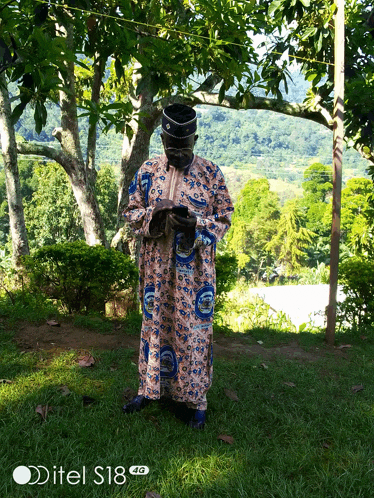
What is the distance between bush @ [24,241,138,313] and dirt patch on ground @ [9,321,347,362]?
1.43 ft

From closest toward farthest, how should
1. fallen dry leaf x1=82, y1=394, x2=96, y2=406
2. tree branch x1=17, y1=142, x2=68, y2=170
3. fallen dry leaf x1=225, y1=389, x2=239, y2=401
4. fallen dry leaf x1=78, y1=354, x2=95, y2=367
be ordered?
fallen dry leaf x1=82, y1=394, x2=96, y2=406 → fallen dry leaf x1=225, y1=389, x2=239, y2=401 → fallen dry leaf x1=78, y1=354, x2=95, y2=367 → tree branch x1=17, y1=142, x2=68, y2=170

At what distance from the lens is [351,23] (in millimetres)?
5016

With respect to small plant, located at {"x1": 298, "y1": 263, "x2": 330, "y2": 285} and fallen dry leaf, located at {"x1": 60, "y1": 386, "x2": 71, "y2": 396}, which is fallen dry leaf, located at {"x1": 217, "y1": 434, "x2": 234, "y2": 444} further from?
small plant, located at {"x1": 298, "y1": 263, "x2": 330, "y2": 285}

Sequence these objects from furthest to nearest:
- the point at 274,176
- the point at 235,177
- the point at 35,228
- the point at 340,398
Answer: the point at 274,176 < the point at 235,177 < the point at 35,228 < the point at 340,398

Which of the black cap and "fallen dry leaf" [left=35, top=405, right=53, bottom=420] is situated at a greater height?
the black cap

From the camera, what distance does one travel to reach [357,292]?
5.83 metres

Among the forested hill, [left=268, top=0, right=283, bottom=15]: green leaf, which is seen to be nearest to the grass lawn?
[left=268, top=0, right=283, bottom=15]: green leaf

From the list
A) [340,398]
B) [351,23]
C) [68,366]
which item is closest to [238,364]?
[340,398]

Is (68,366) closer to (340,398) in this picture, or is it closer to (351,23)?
(340,398)

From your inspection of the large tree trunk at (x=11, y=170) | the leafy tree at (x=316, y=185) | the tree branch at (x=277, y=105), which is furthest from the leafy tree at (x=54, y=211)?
the leafy tree at (x=316, y=185)

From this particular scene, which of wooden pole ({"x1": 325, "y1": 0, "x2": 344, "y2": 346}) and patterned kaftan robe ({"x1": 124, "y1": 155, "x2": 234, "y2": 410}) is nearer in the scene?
patterned kaftan robe ({"x1": 124, "y1": 155, "x2": 234, "y2": 410})

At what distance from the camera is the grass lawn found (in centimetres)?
204

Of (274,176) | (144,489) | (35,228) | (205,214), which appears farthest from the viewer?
(274,176)

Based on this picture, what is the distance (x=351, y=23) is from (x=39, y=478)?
214 inches
